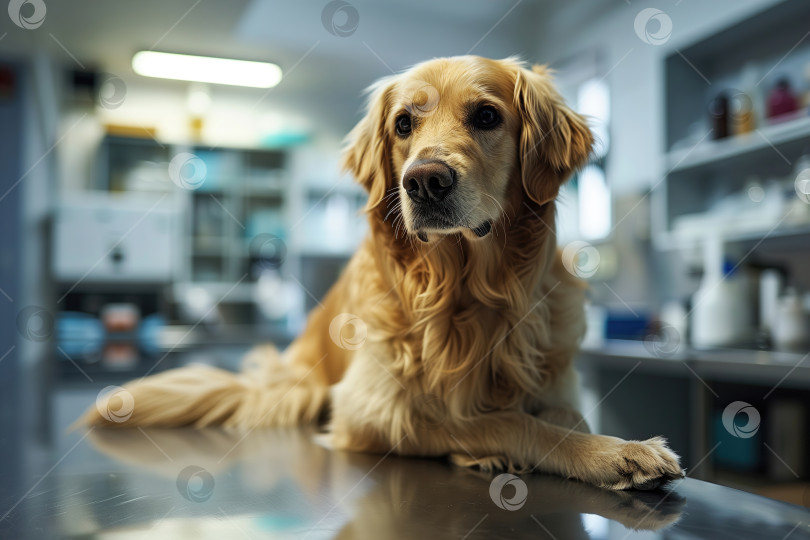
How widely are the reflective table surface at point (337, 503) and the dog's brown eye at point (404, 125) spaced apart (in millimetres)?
581

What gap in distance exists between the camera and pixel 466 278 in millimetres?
1027

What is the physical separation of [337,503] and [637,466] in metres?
0.38

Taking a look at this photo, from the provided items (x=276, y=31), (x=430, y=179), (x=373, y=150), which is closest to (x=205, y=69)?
(x=276, y=31)

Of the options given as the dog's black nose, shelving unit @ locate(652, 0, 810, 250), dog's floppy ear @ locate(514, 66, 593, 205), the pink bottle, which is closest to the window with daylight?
shelving unit @ locate(652, 0, 810, 250)

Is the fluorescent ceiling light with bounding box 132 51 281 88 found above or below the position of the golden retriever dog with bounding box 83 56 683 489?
above

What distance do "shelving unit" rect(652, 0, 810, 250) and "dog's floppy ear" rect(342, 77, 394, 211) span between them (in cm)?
181

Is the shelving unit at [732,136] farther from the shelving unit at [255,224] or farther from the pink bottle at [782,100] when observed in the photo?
the shelving unit at [255,224]

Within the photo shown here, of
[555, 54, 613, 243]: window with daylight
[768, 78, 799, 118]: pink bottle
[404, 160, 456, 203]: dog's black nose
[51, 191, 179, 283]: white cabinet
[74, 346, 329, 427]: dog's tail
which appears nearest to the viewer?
[404, 160, 456, 203]: dog's black nose

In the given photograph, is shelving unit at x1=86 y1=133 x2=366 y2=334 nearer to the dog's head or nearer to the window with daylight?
the window with daylight

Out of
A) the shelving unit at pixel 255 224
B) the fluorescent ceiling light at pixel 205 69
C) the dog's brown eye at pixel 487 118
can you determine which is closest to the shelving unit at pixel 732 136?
the dog's brown eye at pixel 487 118

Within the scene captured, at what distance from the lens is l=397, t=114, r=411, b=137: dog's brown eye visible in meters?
1.07

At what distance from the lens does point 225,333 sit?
5.18 metres

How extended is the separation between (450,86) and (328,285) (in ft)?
14.9

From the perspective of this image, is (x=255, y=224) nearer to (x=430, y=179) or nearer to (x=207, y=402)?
(x=207, y=402)
